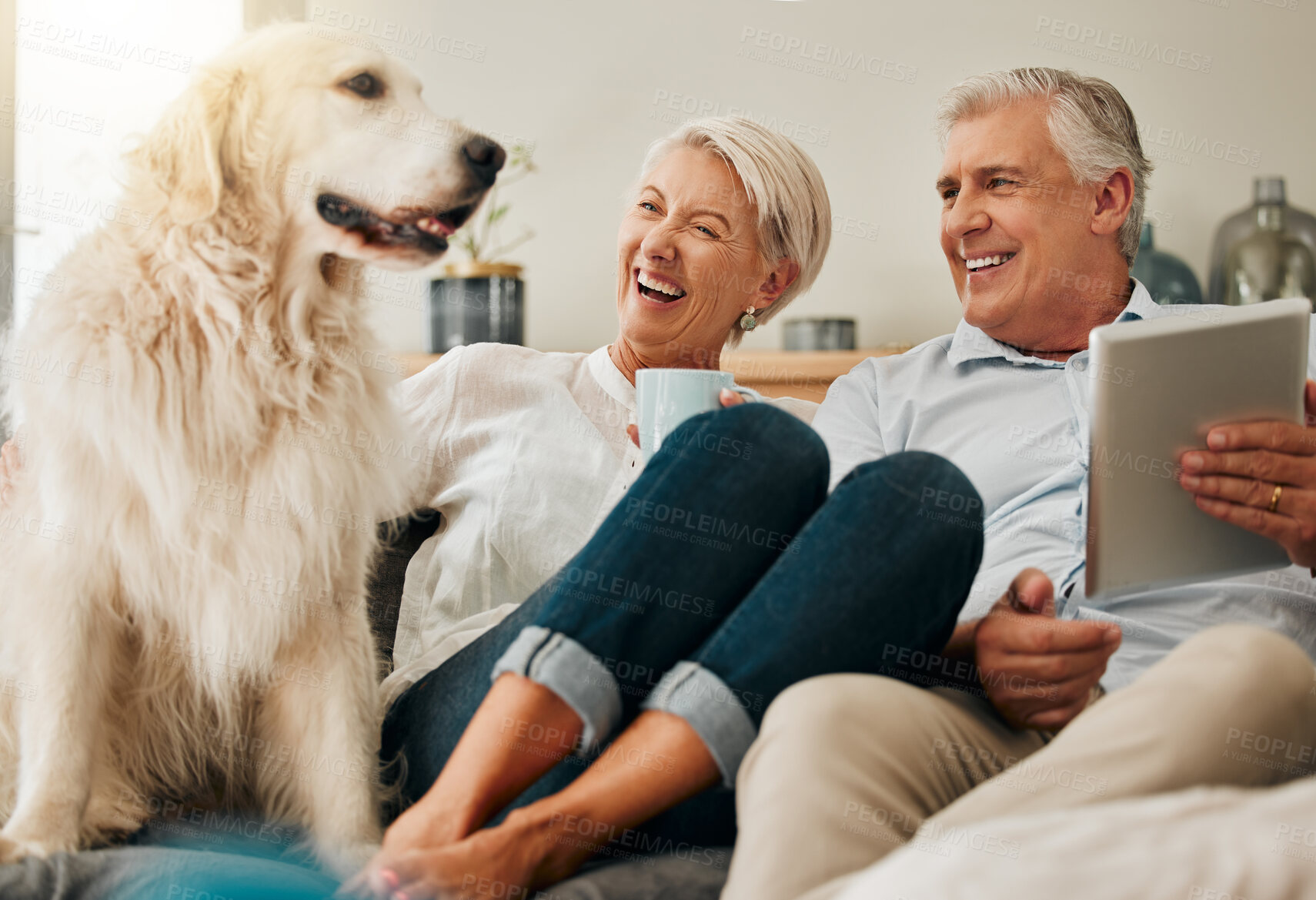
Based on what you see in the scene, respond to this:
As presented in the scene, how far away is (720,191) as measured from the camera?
58.2 inches

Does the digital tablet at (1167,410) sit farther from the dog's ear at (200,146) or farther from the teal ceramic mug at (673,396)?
the dog's ear at (200,146)

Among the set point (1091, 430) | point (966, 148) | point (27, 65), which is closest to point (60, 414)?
point (1091, 430)

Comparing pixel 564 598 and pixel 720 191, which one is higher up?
pixel 720 191

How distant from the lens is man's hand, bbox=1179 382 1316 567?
0.94 metres

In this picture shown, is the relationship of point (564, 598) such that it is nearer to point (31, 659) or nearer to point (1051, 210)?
point (31, 659)

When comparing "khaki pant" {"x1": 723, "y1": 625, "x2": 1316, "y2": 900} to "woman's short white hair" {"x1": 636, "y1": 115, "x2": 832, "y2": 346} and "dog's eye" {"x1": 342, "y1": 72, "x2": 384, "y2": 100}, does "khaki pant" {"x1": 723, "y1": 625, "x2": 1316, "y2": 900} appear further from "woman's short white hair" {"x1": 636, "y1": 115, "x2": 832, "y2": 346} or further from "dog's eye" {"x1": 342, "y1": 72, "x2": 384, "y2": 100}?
"woman's short white hair" {"x1": 636, "y1": 115, "x2": 832, "y2": 346}

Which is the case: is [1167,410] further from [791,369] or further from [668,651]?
[791,369]

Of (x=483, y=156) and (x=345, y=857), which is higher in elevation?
(x=483, y=156)

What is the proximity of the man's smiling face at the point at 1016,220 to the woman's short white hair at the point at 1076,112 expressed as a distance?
0.01 m

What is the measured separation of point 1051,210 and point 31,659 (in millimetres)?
1338

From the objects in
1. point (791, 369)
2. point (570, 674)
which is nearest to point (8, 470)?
point (570, 674)

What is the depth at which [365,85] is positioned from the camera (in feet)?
3.16

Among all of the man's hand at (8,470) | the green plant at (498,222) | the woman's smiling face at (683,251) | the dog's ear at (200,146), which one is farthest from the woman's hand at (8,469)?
the green plant at (498,222)

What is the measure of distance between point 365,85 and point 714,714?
0.68 metres
